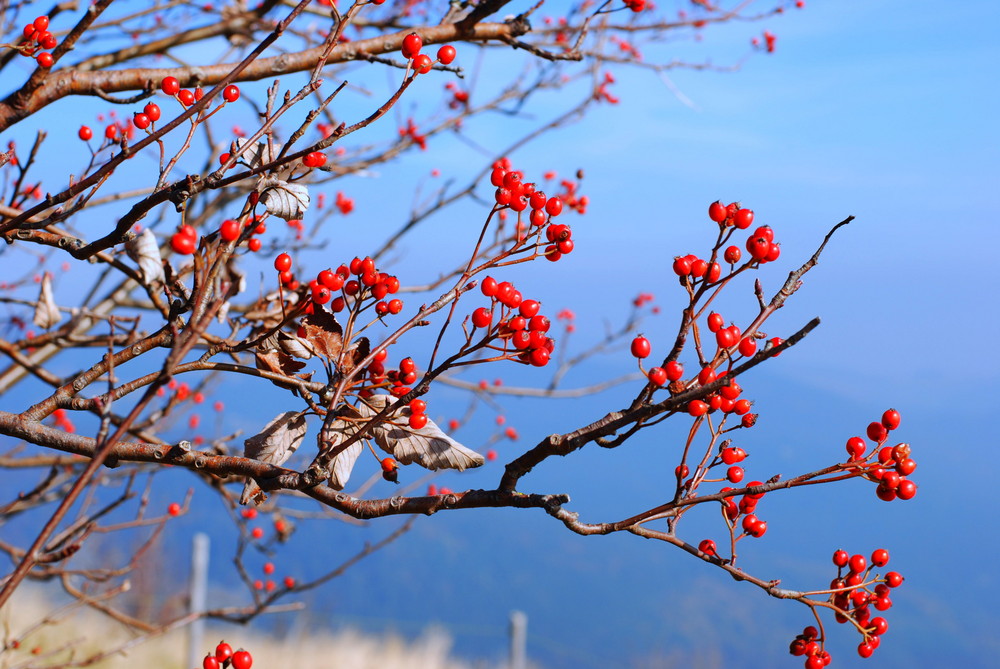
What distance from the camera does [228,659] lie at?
1.48m

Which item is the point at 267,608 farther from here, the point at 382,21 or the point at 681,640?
the point at 681,640

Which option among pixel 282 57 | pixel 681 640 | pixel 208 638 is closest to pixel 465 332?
pixel 282 57

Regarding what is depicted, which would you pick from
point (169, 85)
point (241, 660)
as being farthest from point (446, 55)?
point (241, 660)

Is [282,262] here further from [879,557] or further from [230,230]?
[879,557]

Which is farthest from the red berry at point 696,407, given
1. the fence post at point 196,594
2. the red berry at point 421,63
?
the fence post at point 196,594

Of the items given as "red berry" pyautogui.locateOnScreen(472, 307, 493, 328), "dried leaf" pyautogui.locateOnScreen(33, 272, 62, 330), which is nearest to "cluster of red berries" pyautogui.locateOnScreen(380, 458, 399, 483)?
"red berry" pyautogui.locateOnScreen(472, 307, 493, 328)

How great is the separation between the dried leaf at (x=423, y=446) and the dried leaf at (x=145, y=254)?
2.25 feet

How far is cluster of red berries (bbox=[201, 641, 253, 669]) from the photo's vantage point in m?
1.44

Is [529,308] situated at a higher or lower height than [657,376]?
higher

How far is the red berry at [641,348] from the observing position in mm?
1260

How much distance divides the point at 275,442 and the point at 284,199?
0.41m

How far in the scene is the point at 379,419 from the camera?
1.22 m

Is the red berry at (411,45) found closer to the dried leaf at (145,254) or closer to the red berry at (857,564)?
the dried leaf at (145,254)

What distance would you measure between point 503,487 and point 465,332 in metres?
0.23
